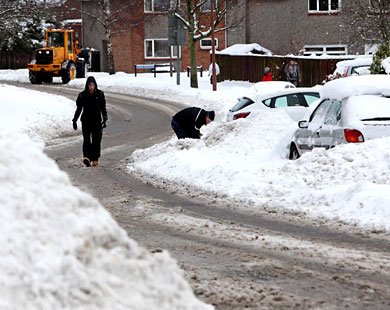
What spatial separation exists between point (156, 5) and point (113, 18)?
120 inches

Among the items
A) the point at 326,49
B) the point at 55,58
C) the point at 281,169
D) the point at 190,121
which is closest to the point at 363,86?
the point at 281,169

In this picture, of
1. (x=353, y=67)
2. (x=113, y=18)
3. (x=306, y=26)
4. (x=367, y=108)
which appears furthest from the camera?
(x=113, y=18)

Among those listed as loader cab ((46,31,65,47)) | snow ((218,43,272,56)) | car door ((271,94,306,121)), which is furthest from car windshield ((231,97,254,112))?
snow ((218,43,272,56))

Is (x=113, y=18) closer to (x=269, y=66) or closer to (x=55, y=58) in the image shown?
(x=55, y=58)

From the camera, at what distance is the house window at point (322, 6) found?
51.4 metres

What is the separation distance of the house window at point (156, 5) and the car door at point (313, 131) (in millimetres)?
45615

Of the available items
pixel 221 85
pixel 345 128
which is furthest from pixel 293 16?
pixel 345 128

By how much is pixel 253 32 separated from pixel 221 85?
31.5 ft

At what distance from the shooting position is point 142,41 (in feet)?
204

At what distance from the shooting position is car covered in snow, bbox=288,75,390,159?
12.9 meters

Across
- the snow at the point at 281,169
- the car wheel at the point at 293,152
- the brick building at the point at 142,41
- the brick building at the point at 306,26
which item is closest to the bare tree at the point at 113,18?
the brick building at the point at 142,41

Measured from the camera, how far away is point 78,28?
241ft

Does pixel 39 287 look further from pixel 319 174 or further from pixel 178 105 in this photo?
pixel 178 105

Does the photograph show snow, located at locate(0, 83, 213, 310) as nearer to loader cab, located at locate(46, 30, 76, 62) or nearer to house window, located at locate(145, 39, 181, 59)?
loader cab, located at locate(46, 30, 76, 62)
